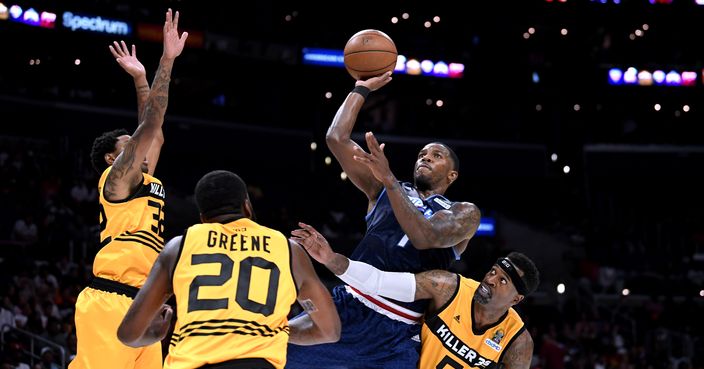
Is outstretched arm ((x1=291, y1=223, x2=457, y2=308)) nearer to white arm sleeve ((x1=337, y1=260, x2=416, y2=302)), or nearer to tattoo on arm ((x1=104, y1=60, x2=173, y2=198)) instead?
white arm sleeve ((x1=337, y1=260, x2=416, y2=302))

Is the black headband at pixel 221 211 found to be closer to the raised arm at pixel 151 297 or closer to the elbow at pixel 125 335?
the raised arm at pixel 151 297

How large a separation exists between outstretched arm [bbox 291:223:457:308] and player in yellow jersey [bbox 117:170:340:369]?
119 centimetres

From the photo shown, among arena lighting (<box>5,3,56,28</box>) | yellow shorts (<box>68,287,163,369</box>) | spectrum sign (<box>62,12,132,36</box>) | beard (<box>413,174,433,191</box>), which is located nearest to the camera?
yellow shorts (<box>68,287,163,369</box>)

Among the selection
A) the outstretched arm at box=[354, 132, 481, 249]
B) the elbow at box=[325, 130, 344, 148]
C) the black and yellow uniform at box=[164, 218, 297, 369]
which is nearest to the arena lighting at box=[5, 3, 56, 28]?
the elbow at box=[325, 130, 344, 148]

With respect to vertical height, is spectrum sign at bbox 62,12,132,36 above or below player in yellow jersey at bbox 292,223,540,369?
above

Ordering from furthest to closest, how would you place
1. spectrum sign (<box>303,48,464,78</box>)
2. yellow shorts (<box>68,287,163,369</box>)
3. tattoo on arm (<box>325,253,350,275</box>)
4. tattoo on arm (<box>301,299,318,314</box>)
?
spectrum sign (<box>303,48,464,78</box>) → yellow shorts (<box>68,287,163,369</box>) → tattoo on arm (<box>325,253,350,275</box>) → tattoo on arm (<box>301,299,318,314</box>)

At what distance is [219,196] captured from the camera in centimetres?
488

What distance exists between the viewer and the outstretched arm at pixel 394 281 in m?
6.34

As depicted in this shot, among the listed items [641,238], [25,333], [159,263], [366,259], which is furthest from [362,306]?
[641,238]

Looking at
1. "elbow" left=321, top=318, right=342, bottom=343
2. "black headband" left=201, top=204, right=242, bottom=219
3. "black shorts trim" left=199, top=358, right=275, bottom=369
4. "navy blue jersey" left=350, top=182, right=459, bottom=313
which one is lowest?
"black shorts trim" left=199, top=358, right=275, bottom=369

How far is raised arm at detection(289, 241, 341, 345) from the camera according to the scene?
4.89m

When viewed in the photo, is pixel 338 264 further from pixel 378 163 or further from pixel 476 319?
pixel 476 319

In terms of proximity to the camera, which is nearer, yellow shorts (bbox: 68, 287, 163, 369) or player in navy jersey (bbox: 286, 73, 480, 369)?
yellow shorts (bbox: 68, 287, 163, 369)

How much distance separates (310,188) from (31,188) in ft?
32.6
